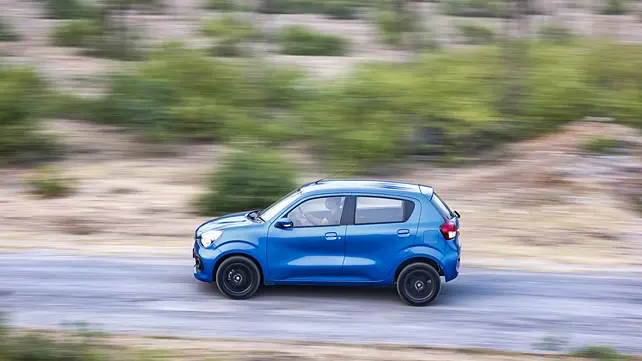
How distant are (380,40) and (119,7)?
42.4 feet

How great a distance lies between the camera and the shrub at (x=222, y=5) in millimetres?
46375

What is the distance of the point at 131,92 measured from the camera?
25234 mm

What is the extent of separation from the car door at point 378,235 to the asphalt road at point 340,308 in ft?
1.61

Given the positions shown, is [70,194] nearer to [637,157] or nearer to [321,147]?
[321,147]

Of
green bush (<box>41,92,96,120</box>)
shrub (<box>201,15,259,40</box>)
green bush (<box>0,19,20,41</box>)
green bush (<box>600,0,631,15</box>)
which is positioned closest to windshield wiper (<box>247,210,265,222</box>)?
green bush (<box>41,92,96,120</box>)

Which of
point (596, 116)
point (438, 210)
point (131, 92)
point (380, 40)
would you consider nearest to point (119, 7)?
point (380, 40)

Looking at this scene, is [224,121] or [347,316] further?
[224,121]

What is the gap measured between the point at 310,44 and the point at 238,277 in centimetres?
3052

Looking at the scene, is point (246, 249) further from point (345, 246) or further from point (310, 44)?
point (310, 44)

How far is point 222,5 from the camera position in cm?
4884

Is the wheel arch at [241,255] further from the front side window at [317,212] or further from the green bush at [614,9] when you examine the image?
the green bush at [614,9]

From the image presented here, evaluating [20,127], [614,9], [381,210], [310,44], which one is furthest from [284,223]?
[614,9]

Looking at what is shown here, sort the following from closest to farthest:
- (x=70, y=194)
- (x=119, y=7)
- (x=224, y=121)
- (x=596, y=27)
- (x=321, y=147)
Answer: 1. (x=70, y=194)
2. (x=321, y=147)
3. (x=224, y=121)
4. (x=119, y=7)
5. (x=596, y=27)

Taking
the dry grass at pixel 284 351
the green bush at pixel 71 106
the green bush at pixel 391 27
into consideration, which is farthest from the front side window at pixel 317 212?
the green bush at pixel 391 27
